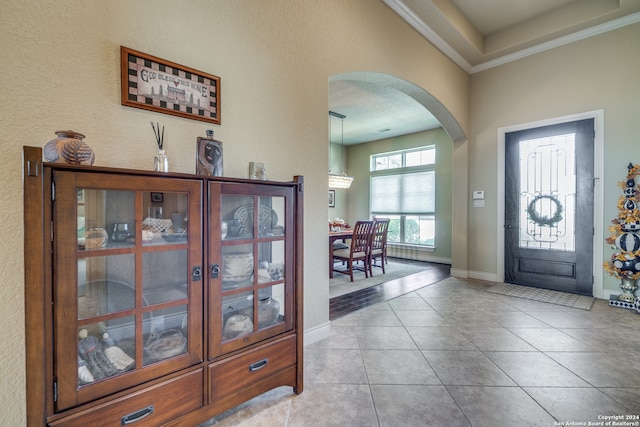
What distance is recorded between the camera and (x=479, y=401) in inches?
64.8

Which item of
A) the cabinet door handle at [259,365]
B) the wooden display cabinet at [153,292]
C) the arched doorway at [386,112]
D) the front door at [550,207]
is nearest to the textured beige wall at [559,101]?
the front door at [550,207]

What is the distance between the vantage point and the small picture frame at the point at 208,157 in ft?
5.13

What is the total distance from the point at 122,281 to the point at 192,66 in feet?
4.31

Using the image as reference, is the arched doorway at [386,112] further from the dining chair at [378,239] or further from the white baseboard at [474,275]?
the dining chair at [378,239]

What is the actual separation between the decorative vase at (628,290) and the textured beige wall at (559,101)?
0.75 feet

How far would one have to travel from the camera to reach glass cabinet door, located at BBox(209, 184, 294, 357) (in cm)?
140

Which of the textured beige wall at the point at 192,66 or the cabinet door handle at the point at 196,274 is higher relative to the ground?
the textured beige wall at the point at 192,66

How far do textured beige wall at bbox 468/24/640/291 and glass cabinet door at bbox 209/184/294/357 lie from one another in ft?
13.1

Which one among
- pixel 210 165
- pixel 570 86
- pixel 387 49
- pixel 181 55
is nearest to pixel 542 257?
pixel 570 86

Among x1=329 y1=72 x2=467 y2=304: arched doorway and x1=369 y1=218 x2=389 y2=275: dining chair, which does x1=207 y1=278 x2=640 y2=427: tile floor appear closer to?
x1=369 y1=218 x2=389 y2=275: dining chair

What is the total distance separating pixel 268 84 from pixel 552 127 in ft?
13.3

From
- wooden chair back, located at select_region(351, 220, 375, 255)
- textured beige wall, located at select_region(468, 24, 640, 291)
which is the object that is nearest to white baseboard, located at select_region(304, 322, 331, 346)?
wooden chair back, located at select_region(351, 220, 375, 255)

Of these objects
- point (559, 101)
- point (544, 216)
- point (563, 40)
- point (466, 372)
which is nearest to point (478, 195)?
point (544, 216)

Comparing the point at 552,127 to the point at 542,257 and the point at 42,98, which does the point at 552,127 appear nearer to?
the point at 542,257
